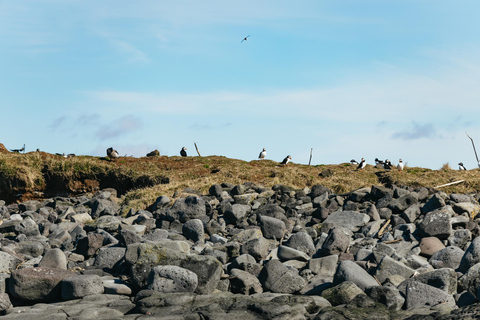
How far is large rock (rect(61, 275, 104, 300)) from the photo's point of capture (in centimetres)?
983

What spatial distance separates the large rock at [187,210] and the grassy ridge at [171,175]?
363 cm

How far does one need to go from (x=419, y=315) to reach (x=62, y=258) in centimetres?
762

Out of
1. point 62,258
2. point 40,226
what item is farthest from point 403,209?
point 40,226

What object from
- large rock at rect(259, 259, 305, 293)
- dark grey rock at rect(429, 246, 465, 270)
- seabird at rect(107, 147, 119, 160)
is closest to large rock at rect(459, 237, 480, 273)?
dark grey rock at rect(429, 246, 465, 270)

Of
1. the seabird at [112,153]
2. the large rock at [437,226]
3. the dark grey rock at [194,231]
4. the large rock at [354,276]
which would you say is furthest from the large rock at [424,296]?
the seabird at [112,153]

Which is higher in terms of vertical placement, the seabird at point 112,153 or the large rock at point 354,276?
the seabird at point 112,153

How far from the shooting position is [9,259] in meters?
12.0

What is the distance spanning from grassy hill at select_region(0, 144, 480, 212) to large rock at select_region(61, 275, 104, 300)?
12.2 metres

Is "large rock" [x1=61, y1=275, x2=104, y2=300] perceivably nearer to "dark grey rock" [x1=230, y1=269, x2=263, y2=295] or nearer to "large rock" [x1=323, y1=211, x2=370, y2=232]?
"dark grey rock" [x1=230, y1=269, x2=263, y2=295]

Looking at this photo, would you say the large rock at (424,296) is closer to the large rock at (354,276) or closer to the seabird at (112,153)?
the large rock at (354,276)

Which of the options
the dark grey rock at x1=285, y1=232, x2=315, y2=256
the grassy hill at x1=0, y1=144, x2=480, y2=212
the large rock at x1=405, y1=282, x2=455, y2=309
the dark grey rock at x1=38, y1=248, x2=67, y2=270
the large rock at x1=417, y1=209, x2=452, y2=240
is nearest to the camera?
the large rock at x1=405, y1=282, x2=455, y2=309

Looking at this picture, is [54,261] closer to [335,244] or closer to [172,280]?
[172,280]

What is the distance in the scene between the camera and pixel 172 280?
9695mm

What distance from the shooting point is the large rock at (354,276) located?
33.1 feet
